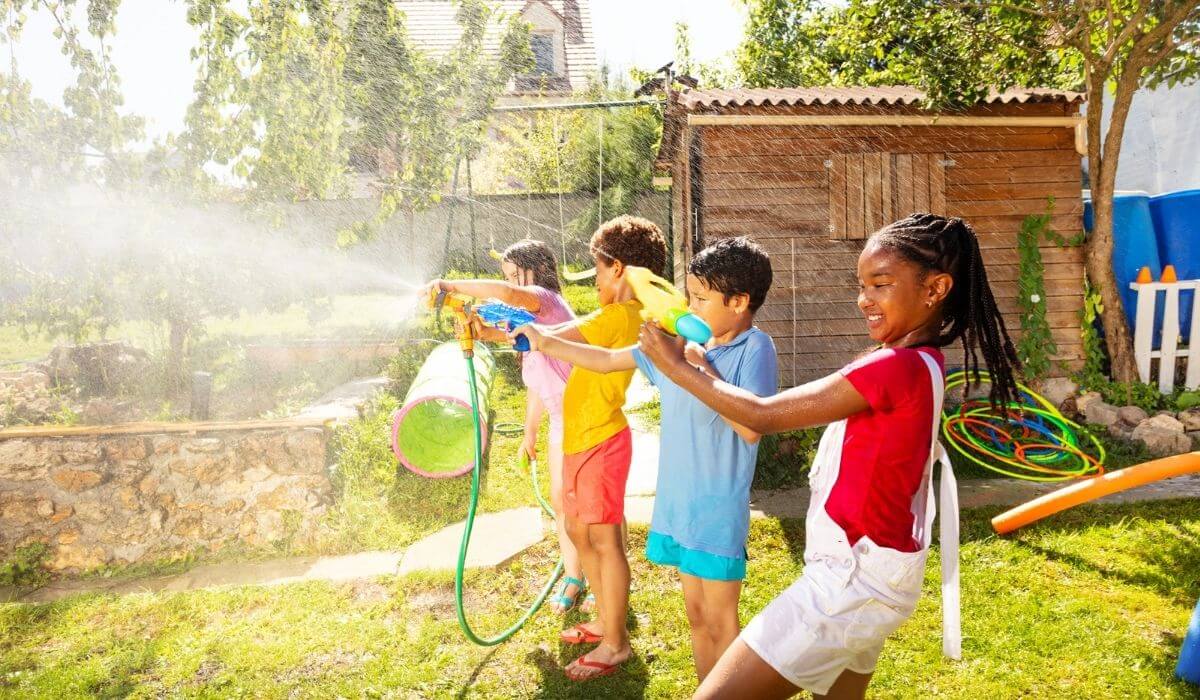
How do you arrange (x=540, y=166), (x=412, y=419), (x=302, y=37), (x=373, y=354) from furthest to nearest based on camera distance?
1. (x=540, y=166)
2. (x=373, y=354)
3. (x=302, y=37)
4. (x=412, y=419)

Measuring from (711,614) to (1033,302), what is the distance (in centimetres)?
631

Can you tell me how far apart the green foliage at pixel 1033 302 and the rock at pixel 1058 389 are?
11 centimetres

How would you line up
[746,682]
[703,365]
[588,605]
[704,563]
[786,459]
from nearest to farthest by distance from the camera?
[746,682]
[703,365]
[704,563]
[588,605]
[786,459]

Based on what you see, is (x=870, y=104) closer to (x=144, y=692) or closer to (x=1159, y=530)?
(x=1159, y=530)

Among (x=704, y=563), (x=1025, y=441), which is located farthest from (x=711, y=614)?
(x=1025, y=441)

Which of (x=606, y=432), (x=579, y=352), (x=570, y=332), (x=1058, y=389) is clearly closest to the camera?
(x=579, y=352)

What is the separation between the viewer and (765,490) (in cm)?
532

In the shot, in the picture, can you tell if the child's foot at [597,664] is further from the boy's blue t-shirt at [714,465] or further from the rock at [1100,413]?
the rock at [1100,413]

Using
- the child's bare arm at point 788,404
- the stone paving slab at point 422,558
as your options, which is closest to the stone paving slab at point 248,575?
the stone paving slab at point 422,558

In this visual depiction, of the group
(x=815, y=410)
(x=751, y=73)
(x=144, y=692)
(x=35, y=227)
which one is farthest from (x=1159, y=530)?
(x=751, y=73)

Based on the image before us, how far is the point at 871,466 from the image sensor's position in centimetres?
165

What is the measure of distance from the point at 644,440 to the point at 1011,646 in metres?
3.54

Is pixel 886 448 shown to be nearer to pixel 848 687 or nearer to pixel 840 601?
pixel 840 601

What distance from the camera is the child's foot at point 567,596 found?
360 centimetres
